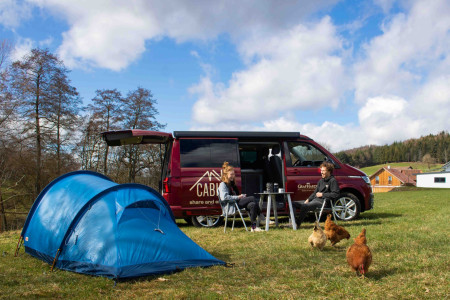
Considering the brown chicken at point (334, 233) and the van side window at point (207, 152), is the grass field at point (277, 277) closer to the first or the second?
the brown chicken at point (334, 233)

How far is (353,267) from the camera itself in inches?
159

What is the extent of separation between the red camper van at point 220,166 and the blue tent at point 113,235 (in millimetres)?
2804

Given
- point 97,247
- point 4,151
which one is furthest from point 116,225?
point 4,151

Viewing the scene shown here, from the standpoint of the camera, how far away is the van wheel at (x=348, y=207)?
29.5 ft

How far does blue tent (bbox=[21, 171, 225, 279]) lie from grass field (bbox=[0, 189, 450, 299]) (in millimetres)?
162

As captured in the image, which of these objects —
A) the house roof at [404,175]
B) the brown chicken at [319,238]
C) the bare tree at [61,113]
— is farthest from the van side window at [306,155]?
the house roof at [404,175]

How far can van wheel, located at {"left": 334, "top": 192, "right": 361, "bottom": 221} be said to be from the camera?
29.5 feet

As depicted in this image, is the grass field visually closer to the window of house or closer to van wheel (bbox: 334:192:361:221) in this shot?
van wheel (bbox: 334:192:361:221)

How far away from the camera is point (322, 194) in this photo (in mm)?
7930

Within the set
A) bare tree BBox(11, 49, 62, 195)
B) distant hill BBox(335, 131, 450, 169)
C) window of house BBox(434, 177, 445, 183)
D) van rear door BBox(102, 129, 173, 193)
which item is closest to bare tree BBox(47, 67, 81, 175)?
bare tree BBox(11, 49, 62, 195)

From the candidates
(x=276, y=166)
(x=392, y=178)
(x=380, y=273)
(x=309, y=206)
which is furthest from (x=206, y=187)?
(x=392, y=178)

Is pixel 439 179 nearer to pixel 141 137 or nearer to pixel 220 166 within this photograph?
pixel 220 166

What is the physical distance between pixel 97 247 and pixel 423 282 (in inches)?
144

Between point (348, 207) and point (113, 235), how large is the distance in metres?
6.26
